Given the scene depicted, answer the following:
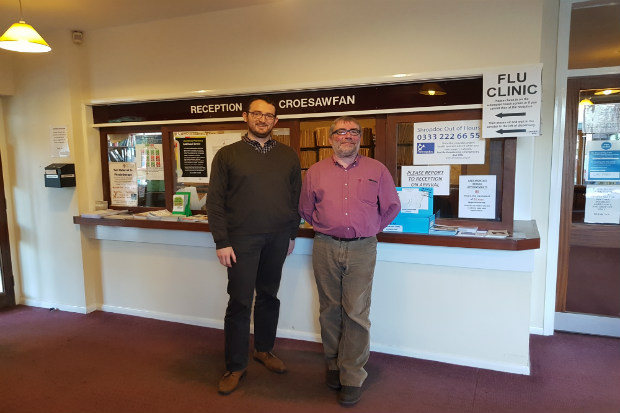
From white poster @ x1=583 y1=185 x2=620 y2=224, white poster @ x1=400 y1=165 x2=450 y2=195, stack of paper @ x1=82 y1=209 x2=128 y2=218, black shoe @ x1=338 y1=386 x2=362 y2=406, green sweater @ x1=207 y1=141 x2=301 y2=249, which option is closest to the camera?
black shoe @ x1=338 y1=386 x2=362 y2=406

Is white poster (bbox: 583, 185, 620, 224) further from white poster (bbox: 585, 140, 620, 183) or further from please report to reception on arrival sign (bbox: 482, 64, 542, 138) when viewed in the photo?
please report to reception on arrival sign (bbox: 482, 64, 542, 138)

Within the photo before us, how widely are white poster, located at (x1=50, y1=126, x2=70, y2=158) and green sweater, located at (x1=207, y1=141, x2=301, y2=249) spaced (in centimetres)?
211

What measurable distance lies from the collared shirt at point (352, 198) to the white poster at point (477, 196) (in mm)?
661

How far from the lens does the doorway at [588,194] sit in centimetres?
326

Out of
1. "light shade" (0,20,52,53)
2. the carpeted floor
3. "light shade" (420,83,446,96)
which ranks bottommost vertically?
the carpeted floor

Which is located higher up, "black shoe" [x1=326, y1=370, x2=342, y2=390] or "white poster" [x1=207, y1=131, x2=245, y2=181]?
"white poster" [x1=207, y1=131, x2=245, y2=181]

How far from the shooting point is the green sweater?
2.61 m

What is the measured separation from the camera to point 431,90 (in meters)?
2.88

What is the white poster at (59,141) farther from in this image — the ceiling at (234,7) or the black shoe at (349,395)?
the black shoe at (349,395)

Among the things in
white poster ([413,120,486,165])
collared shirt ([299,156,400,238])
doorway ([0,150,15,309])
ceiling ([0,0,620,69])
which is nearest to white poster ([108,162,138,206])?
doorway ([0,150,15,309])

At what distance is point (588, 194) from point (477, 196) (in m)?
1.14

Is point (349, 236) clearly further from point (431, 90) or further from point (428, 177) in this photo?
point (431, 90)

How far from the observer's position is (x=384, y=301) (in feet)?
10.2

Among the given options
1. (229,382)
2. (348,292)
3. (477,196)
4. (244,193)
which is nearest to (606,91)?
(477,196)
